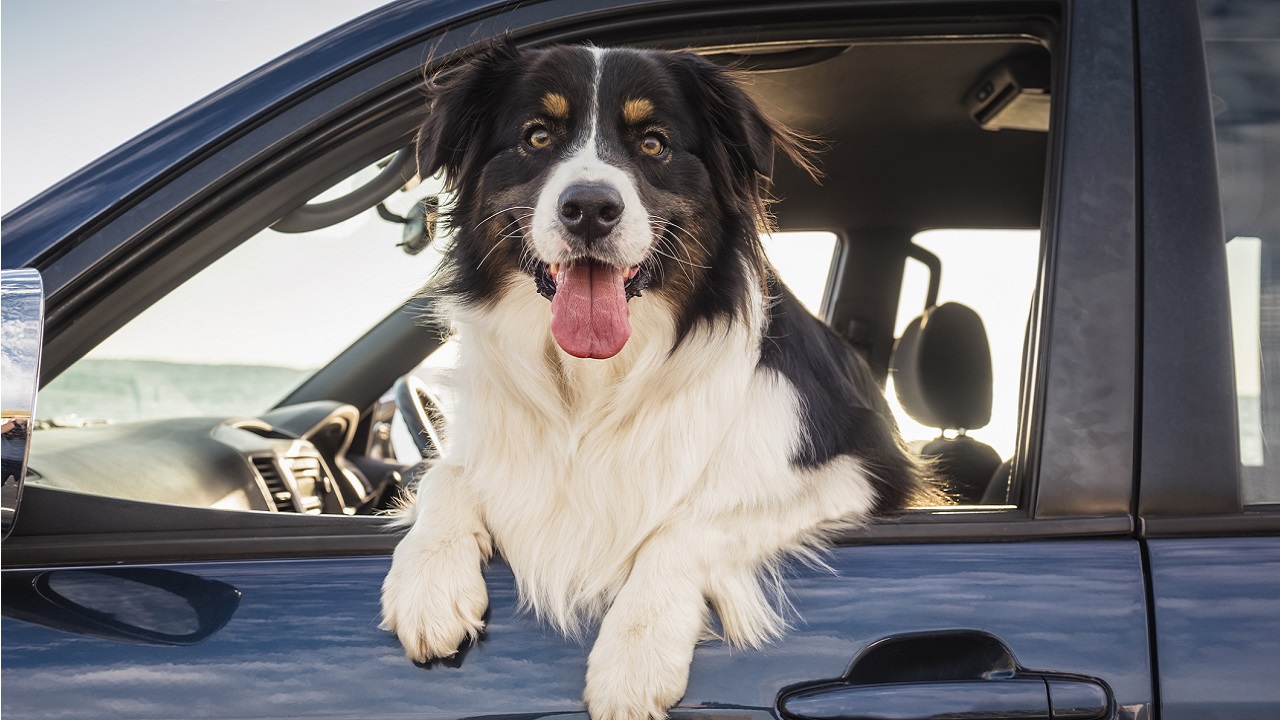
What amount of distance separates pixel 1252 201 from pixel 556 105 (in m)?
1.19

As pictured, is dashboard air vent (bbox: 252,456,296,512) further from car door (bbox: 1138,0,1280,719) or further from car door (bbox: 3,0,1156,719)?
car door (bbox: 1138,0,1280,719)

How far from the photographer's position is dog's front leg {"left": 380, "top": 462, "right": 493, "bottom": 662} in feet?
3.87

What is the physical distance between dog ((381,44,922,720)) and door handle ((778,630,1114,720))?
11cm

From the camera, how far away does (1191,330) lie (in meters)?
1.31

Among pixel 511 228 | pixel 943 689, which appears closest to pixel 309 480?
pixel 511 228

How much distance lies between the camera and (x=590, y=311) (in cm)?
174

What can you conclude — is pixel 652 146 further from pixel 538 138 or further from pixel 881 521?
pixel 881 521

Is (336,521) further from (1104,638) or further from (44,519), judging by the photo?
(1104,638)

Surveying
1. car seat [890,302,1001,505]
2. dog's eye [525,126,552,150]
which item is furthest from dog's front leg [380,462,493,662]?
car seat [890,302,1001,505]

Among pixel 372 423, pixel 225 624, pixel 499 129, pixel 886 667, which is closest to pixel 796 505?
pixel 886 667

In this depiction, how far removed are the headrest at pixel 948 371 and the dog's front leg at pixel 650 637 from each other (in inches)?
62.7

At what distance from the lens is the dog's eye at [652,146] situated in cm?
200

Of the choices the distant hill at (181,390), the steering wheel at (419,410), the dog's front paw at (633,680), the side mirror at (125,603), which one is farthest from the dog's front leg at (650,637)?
the distant hill at (181,390)

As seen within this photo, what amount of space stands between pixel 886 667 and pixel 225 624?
0.77 meters
